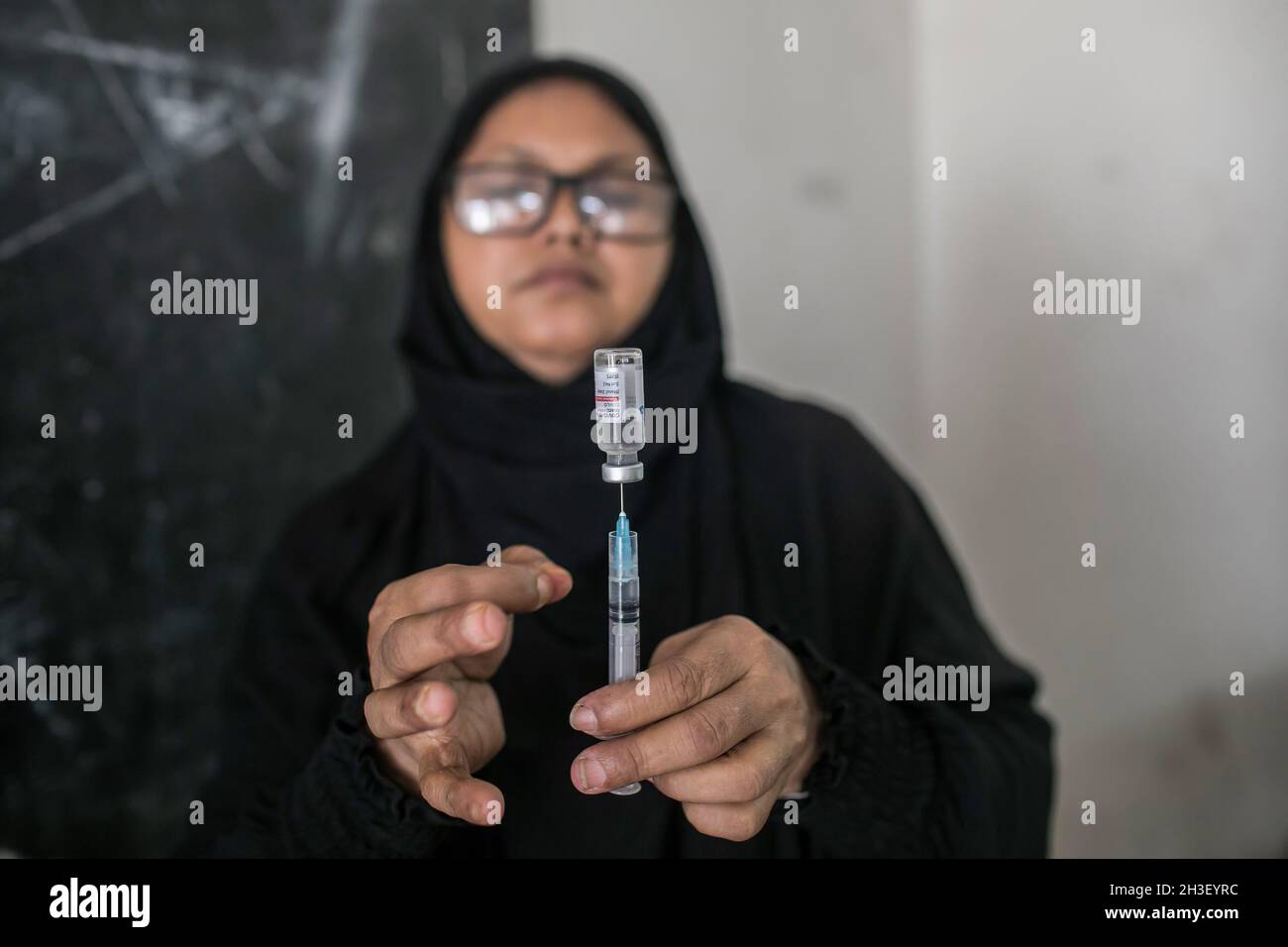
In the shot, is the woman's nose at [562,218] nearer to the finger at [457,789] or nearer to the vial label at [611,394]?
the vial label at [611,394]

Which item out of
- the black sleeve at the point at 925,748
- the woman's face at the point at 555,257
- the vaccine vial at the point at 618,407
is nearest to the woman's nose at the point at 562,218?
the woman's face at the point at 555,257

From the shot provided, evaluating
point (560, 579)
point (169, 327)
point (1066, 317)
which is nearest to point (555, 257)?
point (560, 579)

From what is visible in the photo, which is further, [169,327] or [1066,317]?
[1066,317]

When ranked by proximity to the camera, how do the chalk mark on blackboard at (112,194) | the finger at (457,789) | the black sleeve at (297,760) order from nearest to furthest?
the finger at (457,789) → the black sleeve at (297,760) → the chalk mark on blackboard at (112,194)

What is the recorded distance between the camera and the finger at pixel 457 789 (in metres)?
0.55

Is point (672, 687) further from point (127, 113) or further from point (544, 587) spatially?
point (127, 113)

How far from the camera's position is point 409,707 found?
1.89 ft

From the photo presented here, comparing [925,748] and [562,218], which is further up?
[562,218]

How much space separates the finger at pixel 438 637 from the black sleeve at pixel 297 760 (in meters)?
0.09

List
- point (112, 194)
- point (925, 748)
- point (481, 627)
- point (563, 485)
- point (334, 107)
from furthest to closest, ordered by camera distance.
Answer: point (334, 107), point (112, 194), point (563, 485), point (925, 748), point (481, 627)

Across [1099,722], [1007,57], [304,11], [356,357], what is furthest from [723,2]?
[1099,722]

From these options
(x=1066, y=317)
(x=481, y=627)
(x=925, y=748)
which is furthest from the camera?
(x=1066, y=317)

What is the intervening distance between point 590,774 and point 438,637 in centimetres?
13

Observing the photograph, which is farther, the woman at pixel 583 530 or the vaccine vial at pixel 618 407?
the woman at pixel 583 530
